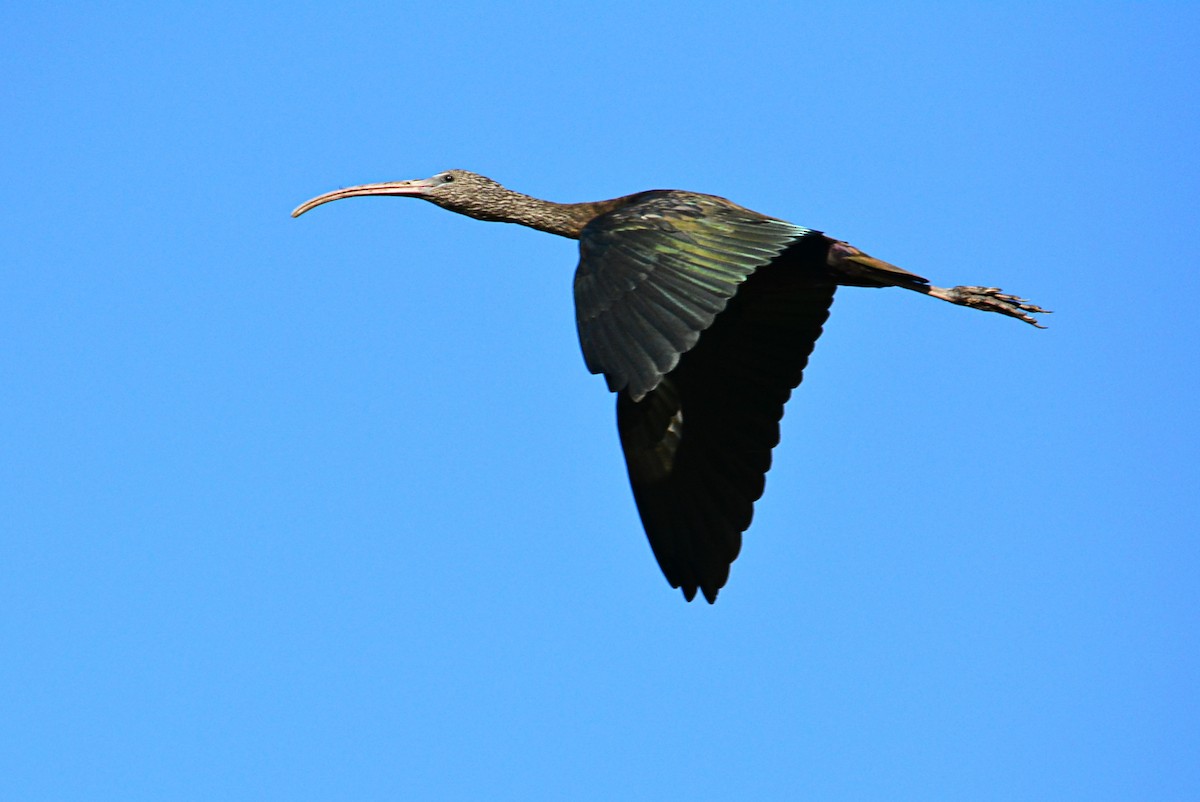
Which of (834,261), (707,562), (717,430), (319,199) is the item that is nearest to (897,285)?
(834,261)

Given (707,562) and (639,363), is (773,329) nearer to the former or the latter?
(707,562)

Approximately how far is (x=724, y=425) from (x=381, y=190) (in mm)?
3786

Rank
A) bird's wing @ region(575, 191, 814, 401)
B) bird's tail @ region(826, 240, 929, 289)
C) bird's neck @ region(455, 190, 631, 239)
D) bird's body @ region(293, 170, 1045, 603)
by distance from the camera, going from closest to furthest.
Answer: bird's wing @ region(575, 191, 814, 401), bird's body @ region(293, 170, 1045, 603), bird's tail @ region(826, 240, 929, 289), bird's neck @ region(455, 190, 631, 239)

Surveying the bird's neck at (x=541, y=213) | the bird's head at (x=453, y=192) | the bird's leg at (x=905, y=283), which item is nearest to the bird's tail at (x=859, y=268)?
the bird's leg at (x=905, y=283)

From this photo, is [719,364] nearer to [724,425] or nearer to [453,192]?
[724,425]

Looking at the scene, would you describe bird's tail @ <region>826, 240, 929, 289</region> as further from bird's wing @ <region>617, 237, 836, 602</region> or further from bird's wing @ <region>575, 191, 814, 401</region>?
bird's wing @ <region>575, 191, 814, 401</region>

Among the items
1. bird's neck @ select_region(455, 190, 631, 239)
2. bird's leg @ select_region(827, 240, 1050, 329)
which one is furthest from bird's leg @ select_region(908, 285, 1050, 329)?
bird's neck @ select_region(455, 190, 631, 239)

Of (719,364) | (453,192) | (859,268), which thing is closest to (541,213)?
(453,192)

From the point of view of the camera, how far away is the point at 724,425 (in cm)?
1374

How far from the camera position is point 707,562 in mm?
13602

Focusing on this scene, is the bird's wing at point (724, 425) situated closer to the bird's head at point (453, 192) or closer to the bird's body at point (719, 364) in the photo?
the bird's body at point (719, 364)

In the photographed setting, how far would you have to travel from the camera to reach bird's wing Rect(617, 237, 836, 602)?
44.3ft

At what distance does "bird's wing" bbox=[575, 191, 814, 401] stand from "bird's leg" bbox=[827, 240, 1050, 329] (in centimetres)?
85

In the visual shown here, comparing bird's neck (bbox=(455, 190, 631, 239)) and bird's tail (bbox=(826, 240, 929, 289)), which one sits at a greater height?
bird's neck (bbox=(455, 190, 631, 239))
